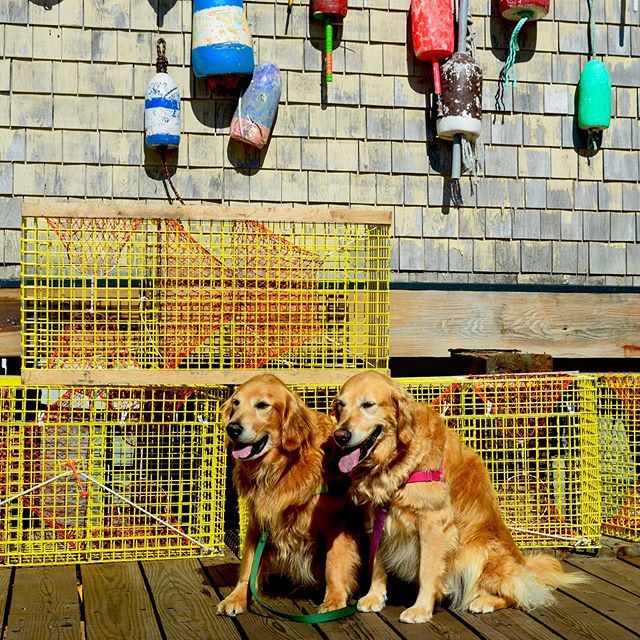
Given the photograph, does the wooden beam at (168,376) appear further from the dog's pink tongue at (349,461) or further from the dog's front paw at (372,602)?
the dog's front paw at (372,602)

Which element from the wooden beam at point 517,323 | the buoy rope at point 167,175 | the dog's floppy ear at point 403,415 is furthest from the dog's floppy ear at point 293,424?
the buoy rope at point 167,175

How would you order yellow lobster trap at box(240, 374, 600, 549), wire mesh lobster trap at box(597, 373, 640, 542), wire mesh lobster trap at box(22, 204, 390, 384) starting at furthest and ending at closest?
wire mesh lobster trap at box(597, 373, 640, 542)
yellow lobster trap at box(240, 374, 600, 549)
wire mesh lobster trap at box(22, 204, 390, 384)

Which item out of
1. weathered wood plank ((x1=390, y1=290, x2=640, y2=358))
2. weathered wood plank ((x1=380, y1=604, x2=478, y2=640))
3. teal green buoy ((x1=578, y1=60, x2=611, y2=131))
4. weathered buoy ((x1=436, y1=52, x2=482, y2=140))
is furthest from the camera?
teal green buoy ((x1=578, y1=60, x2=611, y2=131))

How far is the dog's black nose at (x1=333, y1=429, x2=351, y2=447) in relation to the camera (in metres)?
3.27

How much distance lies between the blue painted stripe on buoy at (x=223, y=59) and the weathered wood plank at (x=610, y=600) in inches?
147

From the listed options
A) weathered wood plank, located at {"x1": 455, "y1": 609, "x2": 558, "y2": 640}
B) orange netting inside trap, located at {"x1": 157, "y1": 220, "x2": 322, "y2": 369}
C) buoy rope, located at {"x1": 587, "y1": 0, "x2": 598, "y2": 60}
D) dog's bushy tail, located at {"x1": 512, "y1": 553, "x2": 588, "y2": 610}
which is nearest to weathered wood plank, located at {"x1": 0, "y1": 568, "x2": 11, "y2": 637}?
orange netting inside trap, located at {"x1": 157, "y1": 220, "x2": 322, "y2": 369}

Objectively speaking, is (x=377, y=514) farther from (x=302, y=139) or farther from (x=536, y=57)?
(x=536, y=57)

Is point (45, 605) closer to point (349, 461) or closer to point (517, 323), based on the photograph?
point (349, 461)

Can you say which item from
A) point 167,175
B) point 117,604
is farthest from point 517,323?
point 117,604

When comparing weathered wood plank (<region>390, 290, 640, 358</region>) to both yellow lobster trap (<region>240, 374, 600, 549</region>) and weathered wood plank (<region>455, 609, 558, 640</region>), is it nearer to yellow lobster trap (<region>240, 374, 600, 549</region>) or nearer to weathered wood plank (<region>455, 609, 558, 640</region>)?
yellow lobster trap (<region>240, 374, 600, 549</region>)

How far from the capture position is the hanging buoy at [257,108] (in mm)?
6152

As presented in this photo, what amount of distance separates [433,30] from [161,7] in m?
1.79

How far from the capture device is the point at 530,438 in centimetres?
438

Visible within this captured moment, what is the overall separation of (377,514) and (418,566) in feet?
0.79
